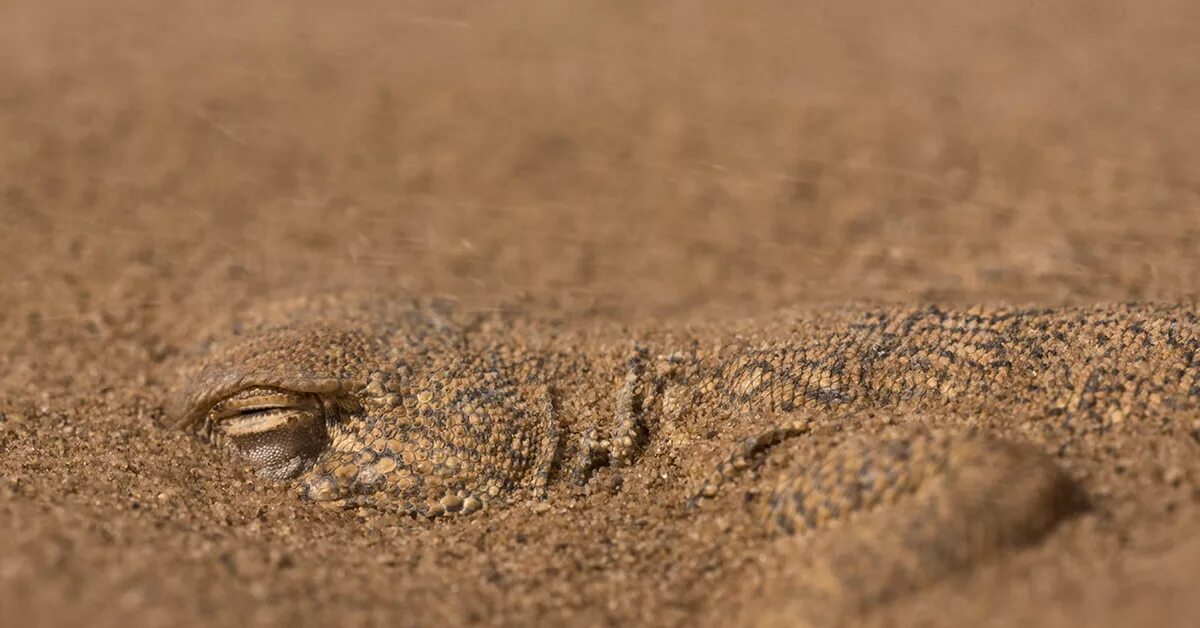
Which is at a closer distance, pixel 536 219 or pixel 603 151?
pixel 536 219

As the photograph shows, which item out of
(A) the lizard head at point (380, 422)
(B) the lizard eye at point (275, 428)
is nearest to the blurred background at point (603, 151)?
(A) the lizard head at point (380, 422)

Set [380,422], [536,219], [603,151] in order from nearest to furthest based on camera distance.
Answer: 1. [380,422]
2. [536,219]
3. [603,151]

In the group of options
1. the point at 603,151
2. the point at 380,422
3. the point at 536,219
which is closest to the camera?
the point at 380,422

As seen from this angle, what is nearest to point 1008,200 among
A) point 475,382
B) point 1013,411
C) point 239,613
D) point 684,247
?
point 684,247

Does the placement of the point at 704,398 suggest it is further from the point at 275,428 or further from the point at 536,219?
the point at 536,219

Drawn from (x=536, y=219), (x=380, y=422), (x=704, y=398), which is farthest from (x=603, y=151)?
(x=380, y=422)

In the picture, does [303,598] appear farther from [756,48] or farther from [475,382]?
[756,48]

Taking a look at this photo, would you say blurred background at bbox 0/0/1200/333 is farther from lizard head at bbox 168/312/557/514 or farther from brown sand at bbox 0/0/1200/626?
lizard head at bbox 168/312/557/514

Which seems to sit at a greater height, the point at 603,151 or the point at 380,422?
the point at 603,151
